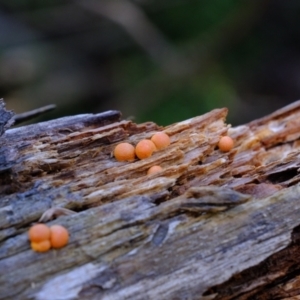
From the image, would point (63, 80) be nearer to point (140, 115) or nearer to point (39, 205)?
point (140, 115)

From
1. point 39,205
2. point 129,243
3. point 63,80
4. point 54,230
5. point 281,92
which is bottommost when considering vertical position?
point 129,243

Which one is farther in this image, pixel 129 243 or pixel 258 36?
pixel 258 36

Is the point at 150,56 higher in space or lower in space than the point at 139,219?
higher

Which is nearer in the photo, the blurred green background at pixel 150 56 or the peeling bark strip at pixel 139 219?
the peeling bark strip at pixel 139 219

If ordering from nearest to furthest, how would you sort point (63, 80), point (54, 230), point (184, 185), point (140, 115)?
1. point (54, 230)
2. point (184, 185)
3. point (140, 115)
4. point (63, 80)

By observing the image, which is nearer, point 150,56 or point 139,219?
point 139,219

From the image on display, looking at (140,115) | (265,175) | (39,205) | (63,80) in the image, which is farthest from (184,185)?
(63,80)
